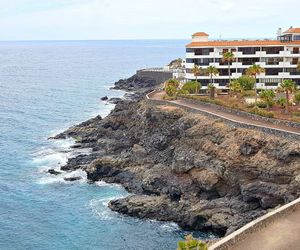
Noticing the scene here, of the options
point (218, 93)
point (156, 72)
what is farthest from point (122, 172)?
point (156, 72)

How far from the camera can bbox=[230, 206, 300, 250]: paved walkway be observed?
114 ft

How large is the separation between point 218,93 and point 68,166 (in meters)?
36.3

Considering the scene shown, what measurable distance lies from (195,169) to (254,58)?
4089 centimetres

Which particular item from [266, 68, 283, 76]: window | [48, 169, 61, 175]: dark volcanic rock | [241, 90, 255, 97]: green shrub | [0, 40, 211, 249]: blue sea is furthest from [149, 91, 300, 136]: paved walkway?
[48, 169, 61, 175]: dark volcanic rock

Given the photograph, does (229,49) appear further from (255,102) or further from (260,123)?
(260,123)

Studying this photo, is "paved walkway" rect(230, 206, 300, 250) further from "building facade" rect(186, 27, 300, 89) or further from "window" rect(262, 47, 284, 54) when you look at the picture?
"window" rect(262, 47, 284, 54)

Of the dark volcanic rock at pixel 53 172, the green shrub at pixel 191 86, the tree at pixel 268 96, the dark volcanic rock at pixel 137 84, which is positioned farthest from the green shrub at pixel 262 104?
the dark volcanic rock at pixel 137 84

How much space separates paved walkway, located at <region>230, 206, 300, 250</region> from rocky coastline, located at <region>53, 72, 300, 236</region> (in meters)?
10.5

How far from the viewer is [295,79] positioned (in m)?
98.2

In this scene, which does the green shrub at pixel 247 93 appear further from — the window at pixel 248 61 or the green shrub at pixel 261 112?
the green shrub at pixel 261 112

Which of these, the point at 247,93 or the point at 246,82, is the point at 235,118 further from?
the point at 247,93

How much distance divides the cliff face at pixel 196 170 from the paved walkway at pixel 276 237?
10.7m

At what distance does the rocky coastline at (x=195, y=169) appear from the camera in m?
55.5

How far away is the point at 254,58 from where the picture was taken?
98500 mm
